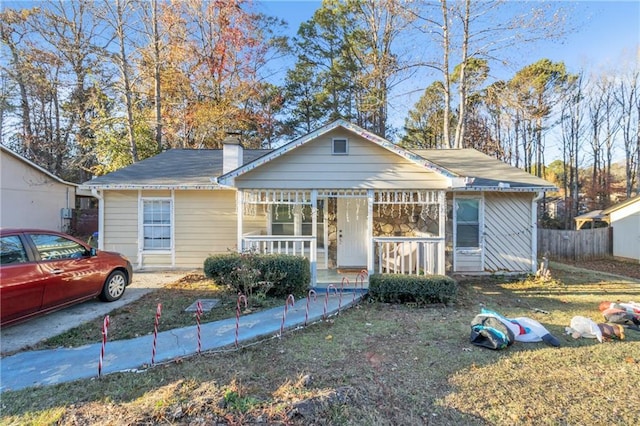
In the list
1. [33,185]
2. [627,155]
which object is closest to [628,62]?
[627,155]

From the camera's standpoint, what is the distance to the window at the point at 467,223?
9516mm

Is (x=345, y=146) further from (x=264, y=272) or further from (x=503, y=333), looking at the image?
(x=503, y=333)

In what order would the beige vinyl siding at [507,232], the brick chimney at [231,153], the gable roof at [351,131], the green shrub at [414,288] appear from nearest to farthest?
the green shrub at [414,288]
the gable roof at [351,131]
the brick chimney at [231,153]
the beige vinyl siding at [507,232]

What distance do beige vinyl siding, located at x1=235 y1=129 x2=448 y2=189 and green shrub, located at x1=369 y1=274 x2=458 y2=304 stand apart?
84.2 inches

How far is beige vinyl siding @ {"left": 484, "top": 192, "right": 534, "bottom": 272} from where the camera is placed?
371 inches

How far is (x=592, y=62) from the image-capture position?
71.9ft

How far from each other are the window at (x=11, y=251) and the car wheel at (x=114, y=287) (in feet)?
5.49

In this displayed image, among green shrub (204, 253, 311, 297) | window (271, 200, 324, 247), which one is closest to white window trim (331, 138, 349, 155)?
window (271, 200, 324, 247)

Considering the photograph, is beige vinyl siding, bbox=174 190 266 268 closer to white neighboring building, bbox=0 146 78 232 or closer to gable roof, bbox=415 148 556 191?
gable roof, bbox=415 148 556 191

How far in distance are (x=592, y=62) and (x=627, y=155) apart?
6.55 metres

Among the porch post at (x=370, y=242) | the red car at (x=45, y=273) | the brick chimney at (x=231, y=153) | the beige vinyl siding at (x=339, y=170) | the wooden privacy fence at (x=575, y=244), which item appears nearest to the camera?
the red car at (x=45, y=273)

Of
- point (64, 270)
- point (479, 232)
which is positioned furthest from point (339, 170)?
point (64, 270)

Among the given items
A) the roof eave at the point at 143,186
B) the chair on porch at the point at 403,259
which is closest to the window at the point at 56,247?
the roof eave at the point at 143,186

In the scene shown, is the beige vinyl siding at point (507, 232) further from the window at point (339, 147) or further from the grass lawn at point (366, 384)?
the window at point (339, 147)
